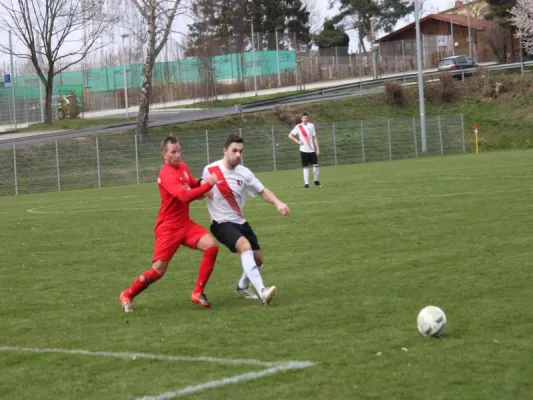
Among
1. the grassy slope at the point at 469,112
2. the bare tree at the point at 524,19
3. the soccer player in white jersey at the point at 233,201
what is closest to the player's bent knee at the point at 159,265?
the soccer player in white jersey at the point at 233,201

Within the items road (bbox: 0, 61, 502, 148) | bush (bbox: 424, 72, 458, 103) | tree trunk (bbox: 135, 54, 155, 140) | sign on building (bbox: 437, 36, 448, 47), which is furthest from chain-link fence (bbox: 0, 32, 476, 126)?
tree trunk (bbox: 135, 54, 155, 140)

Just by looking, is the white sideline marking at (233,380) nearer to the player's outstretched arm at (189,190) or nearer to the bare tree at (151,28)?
the player's outstretched arm at (189,190)

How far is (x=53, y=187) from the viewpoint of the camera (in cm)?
3450

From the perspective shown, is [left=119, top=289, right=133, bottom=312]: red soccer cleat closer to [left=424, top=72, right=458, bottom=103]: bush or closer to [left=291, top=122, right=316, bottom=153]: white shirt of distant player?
[left=291, top=122, right=316, bottom=153]: white shirt of distant player

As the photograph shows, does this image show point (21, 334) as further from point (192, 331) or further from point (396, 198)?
point (396, 198)

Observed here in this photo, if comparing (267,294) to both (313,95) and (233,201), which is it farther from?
(313,95)

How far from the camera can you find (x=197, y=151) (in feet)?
126

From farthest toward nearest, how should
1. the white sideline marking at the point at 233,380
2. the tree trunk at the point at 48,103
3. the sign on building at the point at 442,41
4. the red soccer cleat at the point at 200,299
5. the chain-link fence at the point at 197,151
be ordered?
the sign on building at the point at 442,41
the tree trunk at the point at 48,103
the chain-link fence at the point at 197,151
the red soccer cleat at the point at 200,299
the white sideline marking at the point at 233,380

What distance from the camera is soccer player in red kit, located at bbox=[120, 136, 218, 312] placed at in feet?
28.2

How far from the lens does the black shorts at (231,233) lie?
28.8ft

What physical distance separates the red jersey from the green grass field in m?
0.86

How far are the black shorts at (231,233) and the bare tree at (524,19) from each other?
62.8m

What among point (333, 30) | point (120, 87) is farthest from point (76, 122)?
point (333, 30)

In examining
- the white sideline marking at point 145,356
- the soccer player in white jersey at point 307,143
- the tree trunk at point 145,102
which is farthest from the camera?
the tree trunk at point 145,102
